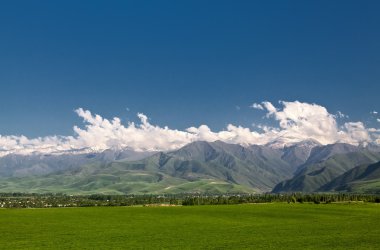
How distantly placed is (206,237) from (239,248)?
20028mm

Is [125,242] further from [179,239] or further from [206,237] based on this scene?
[206,237]

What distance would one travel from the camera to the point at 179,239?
95062 mm

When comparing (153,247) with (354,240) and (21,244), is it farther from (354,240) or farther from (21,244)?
(354,240)

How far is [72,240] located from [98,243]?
9.67 metres

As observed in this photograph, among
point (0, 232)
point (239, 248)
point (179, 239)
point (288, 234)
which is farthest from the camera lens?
point (0, 232)

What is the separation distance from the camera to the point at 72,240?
9550 cm

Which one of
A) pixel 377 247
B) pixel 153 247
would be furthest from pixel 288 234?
pixel 153 247

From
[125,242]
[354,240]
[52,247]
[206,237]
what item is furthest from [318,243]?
[52,247]

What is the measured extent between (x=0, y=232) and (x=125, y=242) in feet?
148

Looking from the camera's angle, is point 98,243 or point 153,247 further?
point 98,243

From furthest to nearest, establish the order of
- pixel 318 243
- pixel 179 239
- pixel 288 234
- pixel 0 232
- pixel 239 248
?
1. pixel 0 232
2. pixel 288 234
3. pixel 179 239
4. pixel 318 243
5. pixel 239 248

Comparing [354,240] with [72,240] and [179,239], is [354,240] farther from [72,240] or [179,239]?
[72,240]

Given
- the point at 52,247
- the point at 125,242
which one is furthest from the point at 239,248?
the point at 52,247

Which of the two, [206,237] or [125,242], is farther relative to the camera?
[206,237]
